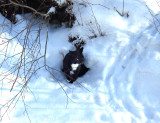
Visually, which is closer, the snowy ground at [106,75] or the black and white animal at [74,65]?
the snowy ground at [106,75]

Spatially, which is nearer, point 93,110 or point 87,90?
point 93,110

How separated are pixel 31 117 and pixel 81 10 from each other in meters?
1.89

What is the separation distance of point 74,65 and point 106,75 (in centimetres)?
53

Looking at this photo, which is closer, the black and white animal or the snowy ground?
the snowy ground

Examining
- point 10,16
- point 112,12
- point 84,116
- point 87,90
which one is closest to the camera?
point 84,116

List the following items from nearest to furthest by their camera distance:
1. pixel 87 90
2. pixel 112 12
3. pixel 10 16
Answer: pixel 87 90 < pixel 112 12 < pixel 10 16

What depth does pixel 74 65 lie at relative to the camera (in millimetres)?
2582

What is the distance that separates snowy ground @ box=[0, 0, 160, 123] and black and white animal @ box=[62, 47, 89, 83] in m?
0.10

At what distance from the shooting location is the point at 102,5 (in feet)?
8.82

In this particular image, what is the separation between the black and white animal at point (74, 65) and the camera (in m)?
2.59

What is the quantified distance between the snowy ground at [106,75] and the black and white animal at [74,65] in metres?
0.10

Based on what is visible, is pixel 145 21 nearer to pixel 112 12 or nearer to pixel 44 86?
pixel 112 12

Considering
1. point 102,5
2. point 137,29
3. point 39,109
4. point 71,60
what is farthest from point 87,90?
point 102,5

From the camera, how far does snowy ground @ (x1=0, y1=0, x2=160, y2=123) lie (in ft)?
7.34
